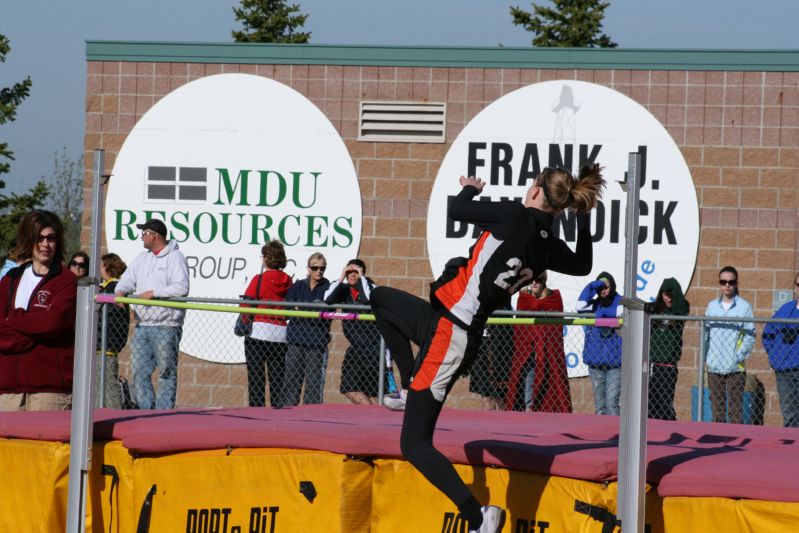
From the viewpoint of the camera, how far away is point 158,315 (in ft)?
35.5

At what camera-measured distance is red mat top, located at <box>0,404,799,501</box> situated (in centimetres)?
550

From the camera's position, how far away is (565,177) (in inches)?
222

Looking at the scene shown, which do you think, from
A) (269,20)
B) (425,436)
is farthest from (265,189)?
(269,20)

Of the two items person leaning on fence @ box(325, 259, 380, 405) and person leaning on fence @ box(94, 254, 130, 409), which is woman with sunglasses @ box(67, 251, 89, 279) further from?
person leaning on fence @ box(325, 259, 380, 405)

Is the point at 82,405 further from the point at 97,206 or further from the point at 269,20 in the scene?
the point at 269,20

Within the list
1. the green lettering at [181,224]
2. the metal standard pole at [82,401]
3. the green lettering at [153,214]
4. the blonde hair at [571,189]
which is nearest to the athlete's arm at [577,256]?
the blonde hair at [571,189]

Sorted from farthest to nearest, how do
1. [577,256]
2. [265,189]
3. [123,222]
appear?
[123,222]
[265,189]
[577,256]

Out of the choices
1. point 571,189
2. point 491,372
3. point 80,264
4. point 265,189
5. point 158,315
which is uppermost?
point 265,189

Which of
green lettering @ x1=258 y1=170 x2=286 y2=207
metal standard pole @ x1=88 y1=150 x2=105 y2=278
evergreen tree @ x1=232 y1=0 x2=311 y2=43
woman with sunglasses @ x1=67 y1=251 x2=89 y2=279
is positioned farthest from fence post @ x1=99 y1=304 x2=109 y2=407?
evergreen tree @ x1=232 y1=0 x2=311 y2=43

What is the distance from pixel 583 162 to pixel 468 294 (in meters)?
8.34

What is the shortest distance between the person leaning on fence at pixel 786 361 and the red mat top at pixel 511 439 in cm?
246

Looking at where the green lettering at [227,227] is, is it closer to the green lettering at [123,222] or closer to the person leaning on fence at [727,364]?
the green lettering at [123,222]

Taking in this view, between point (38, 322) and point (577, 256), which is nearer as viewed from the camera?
point (577, 256)

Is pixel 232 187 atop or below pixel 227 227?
atop
